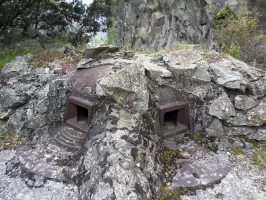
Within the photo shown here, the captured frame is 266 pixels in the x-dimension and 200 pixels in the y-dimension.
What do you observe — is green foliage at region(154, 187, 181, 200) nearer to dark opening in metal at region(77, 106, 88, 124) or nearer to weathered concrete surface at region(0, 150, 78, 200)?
weathered concrete surface at region(0, 150, 78, 200)

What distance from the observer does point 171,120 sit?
14.6ft

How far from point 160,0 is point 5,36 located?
13385 millimetres

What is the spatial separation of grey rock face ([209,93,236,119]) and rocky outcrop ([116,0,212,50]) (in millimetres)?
12206

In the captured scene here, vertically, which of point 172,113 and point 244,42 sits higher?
point 244,42

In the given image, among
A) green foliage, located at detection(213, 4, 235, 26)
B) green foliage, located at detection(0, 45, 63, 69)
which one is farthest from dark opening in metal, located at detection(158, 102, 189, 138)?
green foliage, located at detection(213, 4, 235, 26)

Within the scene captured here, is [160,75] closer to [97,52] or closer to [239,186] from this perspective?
[97,52]

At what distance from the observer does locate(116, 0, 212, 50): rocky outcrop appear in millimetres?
16766

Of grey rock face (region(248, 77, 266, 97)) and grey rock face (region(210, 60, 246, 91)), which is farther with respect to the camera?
grey rock face (region(248, 77, 266, 97))

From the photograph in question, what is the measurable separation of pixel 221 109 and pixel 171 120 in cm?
97

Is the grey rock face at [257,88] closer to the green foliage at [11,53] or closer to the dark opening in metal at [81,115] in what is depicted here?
the dark opening in metal at [81,115]

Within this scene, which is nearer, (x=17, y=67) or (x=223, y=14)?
(x=17, y=67)

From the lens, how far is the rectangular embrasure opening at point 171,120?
4.27 metres

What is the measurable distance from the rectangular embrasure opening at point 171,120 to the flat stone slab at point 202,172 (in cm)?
82

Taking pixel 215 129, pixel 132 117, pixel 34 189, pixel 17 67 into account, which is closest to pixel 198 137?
pixel 215 129
